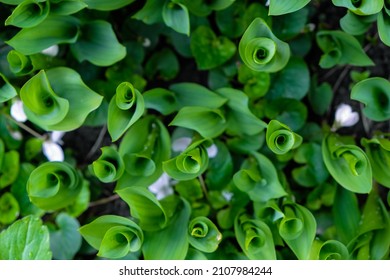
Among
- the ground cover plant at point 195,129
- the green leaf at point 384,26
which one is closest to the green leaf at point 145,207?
the ground cover plant at point 195,129

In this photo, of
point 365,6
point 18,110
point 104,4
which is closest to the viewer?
point 365,6

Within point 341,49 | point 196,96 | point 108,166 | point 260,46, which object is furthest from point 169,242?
point 341,49

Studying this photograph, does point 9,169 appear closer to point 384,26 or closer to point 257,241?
point 257,241

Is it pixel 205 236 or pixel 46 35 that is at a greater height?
pixel 46 35

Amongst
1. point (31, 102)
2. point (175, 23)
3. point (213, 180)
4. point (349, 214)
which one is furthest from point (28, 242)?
point (349, 214)

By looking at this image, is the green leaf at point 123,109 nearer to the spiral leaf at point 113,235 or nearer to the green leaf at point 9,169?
the spiral leaf at point 113,235

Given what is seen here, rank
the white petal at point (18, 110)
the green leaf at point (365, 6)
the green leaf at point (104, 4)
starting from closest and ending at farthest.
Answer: the green leaf at point (365, 6) → the green leaf at point (104, 4) → the white petal at point (18, 110)
